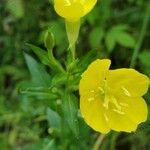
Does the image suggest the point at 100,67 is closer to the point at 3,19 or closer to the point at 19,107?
the point at 19,107

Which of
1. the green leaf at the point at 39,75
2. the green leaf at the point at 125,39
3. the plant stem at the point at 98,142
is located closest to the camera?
the green leaf at the point at 39,75

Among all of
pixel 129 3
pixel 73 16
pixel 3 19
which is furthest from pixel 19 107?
pixel 73 16

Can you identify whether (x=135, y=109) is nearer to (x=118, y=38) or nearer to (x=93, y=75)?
(x=93, y=75)

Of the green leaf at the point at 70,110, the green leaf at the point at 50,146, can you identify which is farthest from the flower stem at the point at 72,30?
the green leaf at the point at 50,146

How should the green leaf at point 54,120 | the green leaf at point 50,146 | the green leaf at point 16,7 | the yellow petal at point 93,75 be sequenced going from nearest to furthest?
1. the yellow petal at point 93,75
2. the green leaf at point 50,146
3. the green leaf at point 54,120
4. the green leaf at point 16,7

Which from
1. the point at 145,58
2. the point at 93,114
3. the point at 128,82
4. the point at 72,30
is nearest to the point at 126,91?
the point at 128,82

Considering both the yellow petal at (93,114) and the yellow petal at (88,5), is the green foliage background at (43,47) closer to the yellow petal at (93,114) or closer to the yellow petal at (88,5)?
the yellow petal at (93,114)
